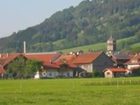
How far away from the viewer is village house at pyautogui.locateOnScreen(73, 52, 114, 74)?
148 meters

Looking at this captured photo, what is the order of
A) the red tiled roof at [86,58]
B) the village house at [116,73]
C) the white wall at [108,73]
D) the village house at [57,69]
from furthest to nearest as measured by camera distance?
the red tiled roof at [86,58] → the village house at [57,69] → the village house at [116,73] → the white wall at [108,73]

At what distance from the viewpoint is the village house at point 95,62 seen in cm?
14775

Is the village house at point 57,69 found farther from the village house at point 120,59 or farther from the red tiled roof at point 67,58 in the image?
the village house at point 120,59

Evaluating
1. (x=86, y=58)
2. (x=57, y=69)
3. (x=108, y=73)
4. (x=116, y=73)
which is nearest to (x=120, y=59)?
(x=86, y=58)

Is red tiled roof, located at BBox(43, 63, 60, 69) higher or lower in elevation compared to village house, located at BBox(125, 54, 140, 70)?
lower

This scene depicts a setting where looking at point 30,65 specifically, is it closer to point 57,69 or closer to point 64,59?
point 57,69

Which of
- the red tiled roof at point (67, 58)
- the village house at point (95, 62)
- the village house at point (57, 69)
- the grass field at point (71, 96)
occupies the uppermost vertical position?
the red tiled roof at point (67, 58)

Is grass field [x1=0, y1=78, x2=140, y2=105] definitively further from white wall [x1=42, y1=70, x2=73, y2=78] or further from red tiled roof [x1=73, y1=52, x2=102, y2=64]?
red tiled roof [x1=73, y1=52, x2=102, y2=64]

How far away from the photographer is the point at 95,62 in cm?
14975

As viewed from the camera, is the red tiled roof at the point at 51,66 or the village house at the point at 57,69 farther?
the red tiled roof at the point at 51,66

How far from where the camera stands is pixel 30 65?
118750 mm

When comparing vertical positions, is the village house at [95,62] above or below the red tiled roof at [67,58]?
below

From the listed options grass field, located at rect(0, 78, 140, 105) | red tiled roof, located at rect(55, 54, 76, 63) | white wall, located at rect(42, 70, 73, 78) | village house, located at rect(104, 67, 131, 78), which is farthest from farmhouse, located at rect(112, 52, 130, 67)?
grass field, located at rect(0, 78, 140, 105)

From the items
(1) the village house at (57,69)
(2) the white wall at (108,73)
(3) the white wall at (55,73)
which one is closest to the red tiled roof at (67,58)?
(1) the village house at (57,69)
